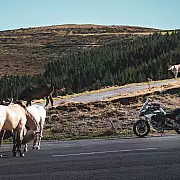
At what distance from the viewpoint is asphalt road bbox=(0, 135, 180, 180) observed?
30.4 feet

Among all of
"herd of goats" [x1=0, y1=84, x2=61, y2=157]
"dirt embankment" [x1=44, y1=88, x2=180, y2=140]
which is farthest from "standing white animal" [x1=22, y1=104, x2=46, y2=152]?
"dirt embankment" [x1=44, y1=88, x2=180, y2=140]

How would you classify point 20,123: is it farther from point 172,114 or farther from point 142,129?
point 172,114

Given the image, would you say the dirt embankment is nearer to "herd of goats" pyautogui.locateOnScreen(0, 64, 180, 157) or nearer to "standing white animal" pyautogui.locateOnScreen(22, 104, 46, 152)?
"standing white animal" pyautogui.locateOnScreen(22, 104, 46, 152)

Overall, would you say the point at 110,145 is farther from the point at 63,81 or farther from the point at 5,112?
the point at 63,81

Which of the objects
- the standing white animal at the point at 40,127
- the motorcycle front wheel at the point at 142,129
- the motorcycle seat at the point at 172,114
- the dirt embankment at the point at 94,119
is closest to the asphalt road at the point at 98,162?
the standing white animal at the point at 40,127

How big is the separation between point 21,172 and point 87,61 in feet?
330

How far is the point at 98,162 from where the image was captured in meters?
10.8

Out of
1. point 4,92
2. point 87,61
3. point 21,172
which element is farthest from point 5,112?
point 87,61

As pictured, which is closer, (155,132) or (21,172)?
(21,172)

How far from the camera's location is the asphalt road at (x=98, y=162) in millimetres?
9258

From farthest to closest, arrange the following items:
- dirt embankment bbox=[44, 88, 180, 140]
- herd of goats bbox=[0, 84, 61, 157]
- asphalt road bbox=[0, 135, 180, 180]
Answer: dirt embankment bbox=[44, 88, 180, 140]
herd of goats bbox=[0, 84, 61, 157]
asphalt road bbox=[0, 135, 180, 180]

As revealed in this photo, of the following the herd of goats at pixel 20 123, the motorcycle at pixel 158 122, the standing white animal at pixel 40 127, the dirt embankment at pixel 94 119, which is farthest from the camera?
the dirt embankment at pixel 94 119

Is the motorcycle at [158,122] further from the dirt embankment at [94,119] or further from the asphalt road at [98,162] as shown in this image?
the asphalt road at [98,162]

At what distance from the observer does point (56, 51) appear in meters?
179
